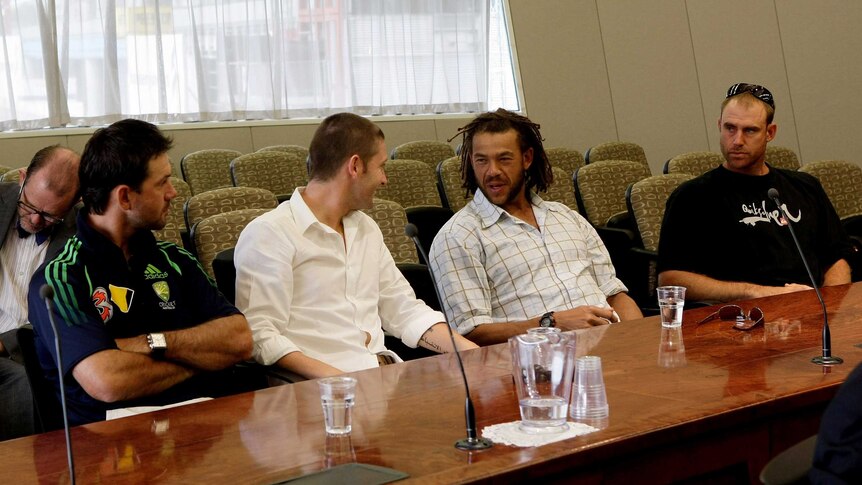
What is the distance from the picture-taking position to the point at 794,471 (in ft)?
3.70

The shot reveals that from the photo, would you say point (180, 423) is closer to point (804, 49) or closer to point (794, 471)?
point (794, 471)

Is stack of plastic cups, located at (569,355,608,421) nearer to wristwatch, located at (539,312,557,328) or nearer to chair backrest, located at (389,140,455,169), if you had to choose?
wristwatch, located at (539,312,557,328)

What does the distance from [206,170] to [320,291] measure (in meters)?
2.83

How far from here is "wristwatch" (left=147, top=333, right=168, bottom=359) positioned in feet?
7.35

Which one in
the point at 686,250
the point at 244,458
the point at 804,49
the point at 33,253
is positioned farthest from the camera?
the point at 804,49

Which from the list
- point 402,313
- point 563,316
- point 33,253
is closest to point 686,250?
point 563,316

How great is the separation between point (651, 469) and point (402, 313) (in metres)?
1.50

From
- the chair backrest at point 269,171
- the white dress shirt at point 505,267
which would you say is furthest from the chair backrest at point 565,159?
the white dress shirt at point 505,267

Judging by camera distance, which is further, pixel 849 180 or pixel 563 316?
pixel 849 180

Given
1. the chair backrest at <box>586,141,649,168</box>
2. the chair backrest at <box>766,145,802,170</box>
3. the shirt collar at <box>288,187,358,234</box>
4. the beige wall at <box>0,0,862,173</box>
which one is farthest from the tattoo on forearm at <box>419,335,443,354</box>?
the beige wall at <box>0,0,862,173</box>

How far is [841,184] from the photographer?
5367mm

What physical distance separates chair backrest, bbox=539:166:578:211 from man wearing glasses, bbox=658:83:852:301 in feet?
4.70

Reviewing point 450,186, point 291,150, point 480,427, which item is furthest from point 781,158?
point 480,427

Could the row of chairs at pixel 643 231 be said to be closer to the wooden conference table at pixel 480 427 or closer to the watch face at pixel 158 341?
the wooden conference table at pixel 480 427
